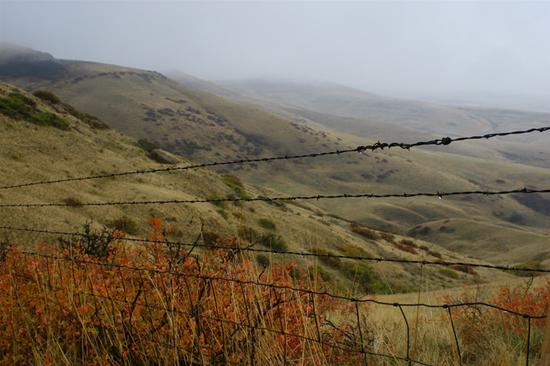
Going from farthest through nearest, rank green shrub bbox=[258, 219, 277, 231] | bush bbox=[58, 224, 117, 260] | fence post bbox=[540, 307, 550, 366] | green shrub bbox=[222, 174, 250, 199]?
green shrub bbox=[222, 174, 250, 199] → green shrub bbox=[258, 219, 277, 231] → bush bbox=[58, 224, 117, 260] → fence post bbox=[540, 307, 550, 366]

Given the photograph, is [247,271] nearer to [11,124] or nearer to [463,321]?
[463,321]

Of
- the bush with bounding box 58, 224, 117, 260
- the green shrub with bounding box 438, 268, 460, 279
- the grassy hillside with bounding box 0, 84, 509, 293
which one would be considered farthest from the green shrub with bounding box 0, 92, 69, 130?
the green shrub with bounding box 438, 268, 460, 279

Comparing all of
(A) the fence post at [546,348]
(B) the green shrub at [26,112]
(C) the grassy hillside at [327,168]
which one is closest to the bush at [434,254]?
(C) the grassy hillside at [327,168]

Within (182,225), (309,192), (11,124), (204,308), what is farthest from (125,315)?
(309,192)

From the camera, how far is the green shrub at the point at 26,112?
114ft

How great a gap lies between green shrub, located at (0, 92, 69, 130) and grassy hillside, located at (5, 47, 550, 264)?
52.5 metres

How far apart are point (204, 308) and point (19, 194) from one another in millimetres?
19682

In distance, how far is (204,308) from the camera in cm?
480

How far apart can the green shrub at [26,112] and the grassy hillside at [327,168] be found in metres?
52.5

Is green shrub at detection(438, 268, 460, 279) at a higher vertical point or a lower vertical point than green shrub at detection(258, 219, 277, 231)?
lower

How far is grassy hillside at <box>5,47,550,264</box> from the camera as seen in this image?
7725 centimetres

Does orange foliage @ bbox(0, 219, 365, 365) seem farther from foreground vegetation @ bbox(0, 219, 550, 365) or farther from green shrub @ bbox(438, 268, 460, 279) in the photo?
green shrub @ bbox(438, 268, 460, 279)

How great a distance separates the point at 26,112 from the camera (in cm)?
3612

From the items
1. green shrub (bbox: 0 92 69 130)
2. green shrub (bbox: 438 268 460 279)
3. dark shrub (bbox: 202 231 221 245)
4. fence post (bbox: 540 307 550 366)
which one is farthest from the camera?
green shrub (bbox: 438 268 460 279)
